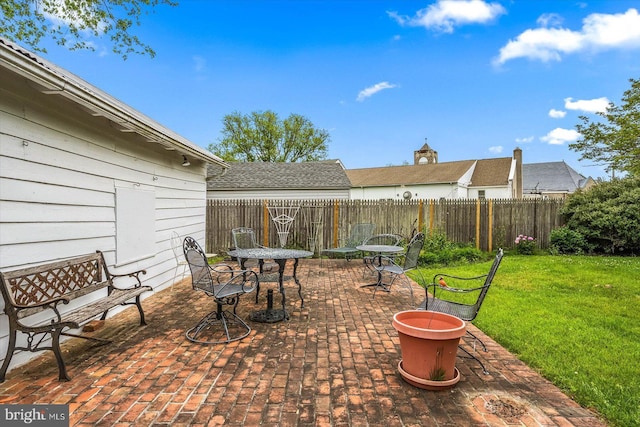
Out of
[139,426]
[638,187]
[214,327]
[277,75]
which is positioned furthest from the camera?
[277,75]

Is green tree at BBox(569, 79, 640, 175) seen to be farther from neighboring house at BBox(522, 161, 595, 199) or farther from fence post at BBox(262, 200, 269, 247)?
neighboring house at BBox(522, 161, 595, 199)

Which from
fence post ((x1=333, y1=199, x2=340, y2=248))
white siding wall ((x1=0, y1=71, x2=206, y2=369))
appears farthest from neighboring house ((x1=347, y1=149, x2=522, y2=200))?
white siding wall ((x1=0, y1=71, x2=206, y2=369))

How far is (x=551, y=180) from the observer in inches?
1105

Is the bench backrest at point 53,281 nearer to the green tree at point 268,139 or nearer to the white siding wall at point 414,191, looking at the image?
the white siding wall at point 414,191

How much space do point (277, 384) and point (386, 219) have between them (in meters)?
7.58

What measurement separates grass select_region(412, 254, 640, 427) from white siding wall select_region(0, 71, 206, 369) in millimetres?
4681

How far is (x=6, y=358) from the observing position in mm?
2568

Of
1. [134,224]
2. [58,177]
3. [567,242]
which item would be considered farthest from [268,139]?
[58,177]

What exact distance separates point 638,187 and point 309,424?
11473 millimetres

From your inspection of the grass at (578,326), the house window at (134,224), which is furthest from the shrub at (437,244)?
the house window at (134,224)

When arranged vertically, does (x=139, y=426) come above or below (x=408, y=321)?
below

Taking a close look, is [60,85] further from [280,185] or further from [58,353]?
[280,185]

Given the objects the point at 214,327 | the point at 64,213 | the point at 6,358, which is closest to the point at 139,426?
the point at 6,358

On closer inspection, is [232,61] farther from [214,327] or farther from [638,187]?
[638,187]
